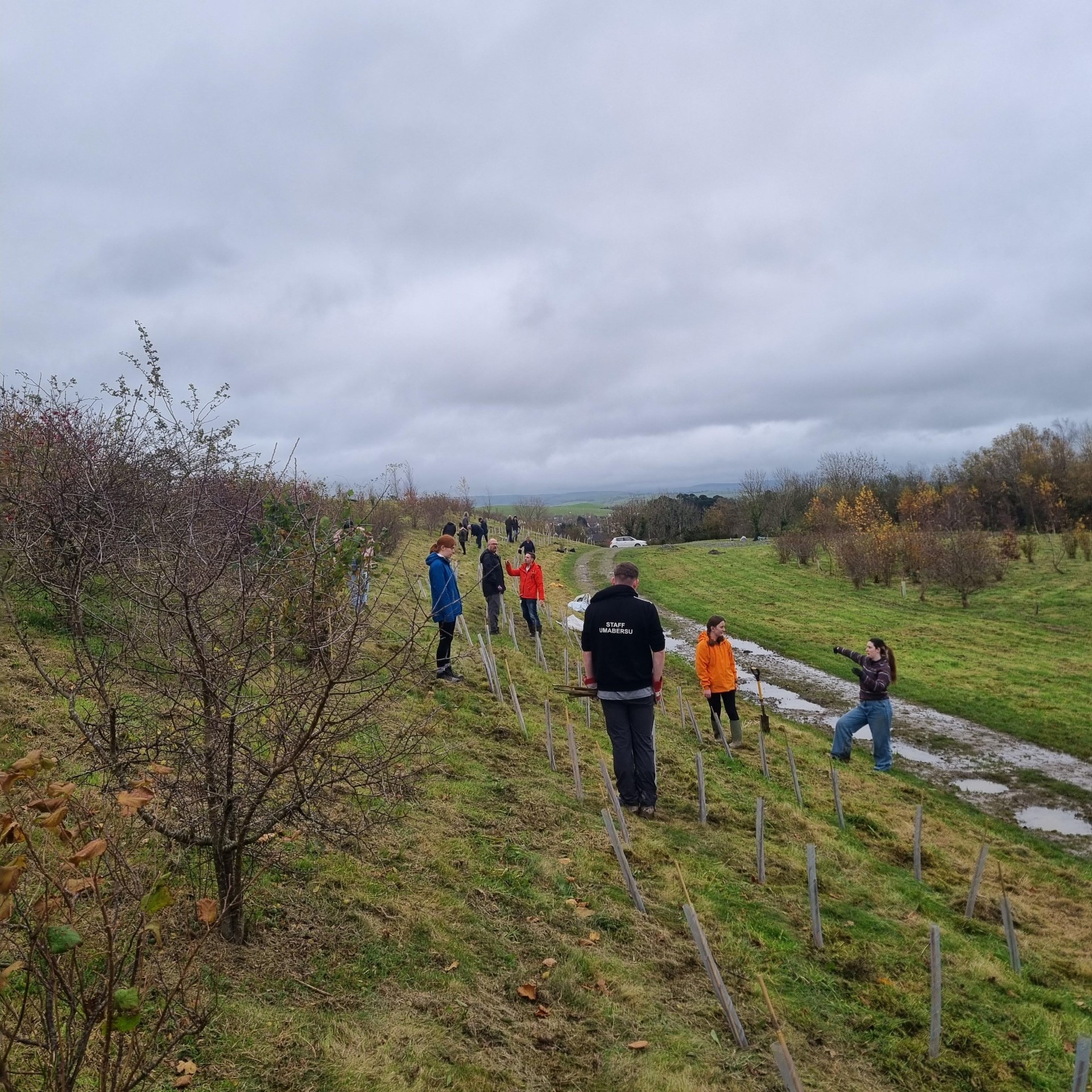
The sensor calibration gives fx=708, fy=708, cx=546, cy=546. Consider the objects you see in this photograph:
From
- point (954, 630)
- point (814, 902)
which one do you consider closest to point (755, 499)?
point (954, 630)

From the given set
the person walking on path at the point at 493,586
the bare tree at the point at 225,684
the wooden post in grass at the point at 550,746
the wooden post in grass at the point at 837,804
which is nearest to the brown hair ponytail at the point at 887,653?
the wooden post in grass at the point at 837,804

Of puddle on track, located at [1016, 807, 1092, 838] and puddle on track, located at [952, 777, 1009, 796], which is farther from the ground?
puddle on track, located at [952, 777, 1009, 796]

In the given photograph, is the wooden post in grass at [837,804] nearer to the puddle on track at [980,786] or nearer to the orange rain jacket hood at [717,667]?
the orange rain jacket hood at [717,667]

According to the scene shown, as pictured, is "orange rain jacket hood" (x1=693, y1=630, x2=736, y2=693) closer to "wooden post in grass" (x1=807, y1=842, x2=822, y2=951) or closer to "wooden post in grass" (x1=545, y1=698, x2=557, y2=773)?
"wooden post in grass" (x1=545, y1=698, x2=557, y2=773)

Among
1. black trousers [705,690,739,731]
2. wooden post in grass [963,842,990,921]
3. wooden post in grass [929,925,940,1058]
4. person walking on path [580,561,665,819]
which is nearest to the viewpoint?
wooden post in grass [929,925,940,1058]

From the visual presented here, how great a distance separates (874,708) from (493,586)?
6.82 meters

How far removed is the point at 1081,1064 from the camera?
3.22 metres

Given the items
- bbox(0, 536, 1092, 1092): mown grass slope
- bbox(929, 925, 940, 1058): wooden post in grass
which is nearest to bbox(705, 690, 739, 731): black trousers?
bbox(0, 536, 1092, 1092): mown grass slope

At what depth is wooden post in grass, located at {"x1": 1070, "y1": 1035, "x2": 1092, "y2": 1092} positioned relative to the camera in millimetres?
3170

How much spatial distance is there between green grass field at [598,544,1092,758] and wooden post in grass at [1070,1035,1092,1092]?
32.5ft

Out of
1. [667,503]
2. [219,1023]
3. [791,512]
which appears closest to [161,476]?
[219,1023]

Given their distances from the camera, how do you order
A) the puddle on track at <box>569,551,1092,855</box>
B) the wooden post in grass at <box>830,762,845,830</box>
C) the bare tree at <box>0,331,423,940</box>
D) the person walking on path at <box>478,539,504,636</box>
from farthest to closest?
the person walking on path at <box>478,539,504,636</box> < the puddle on track at <box>569,551,1092,855</box> < the wooden post in grass at <box>830,762,845,830</box> < the bare tree at <box>0,331,423,940</box>

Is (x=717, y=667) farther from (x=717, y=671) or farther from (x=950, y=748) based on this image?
(x=950, y=748)

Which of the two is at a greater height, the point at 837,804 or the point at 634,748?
the point at 634,748
